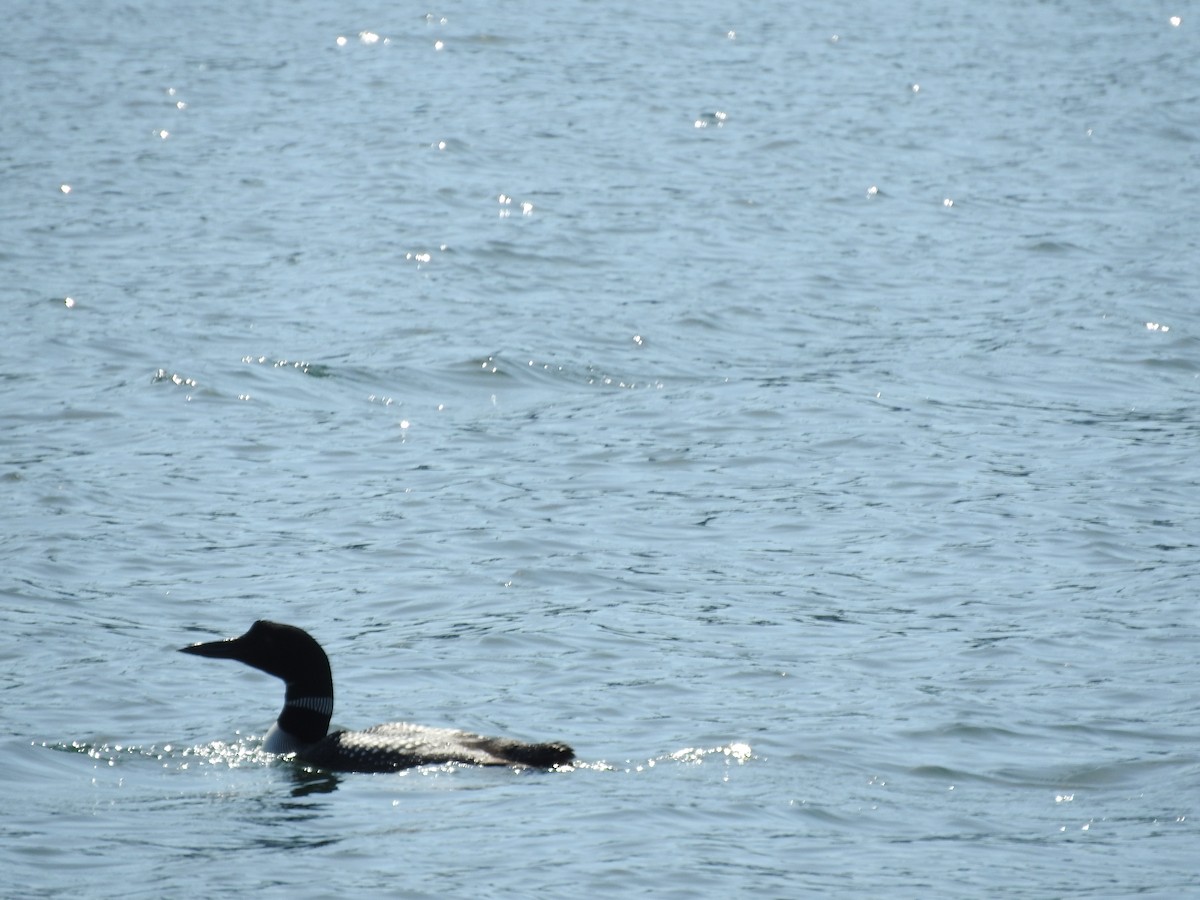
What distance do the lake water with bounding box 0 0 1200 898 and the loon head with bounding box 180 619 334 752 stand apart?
0.27 m

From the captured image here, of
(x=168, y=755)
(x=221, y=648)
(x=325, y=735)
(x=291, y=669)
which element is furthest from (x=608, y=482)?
(x=168, y=755)

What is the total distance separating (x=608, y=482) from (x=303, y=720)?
209 inches

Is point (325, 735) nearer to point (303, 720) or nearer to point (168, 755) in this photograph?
point (303, 720)

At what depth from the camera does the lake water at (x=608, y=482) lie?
29.8 feet

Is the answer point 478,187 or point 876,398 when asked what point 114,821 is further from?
point 478,187

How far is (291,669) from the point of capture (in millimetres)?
10367

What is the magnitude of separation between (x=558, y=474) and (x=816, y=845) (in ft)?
22.5

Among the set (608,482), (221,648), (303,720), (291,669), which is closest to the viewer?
(303,720)

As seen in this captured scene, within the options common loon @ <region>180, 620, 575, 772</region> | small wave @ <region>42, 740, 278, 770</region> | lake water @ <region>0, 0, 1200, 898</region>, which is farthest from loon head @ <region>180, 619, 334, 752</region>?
lake water @ <region>0, 0, 1200, 898</region>

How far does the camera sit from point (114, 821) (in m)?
8.93

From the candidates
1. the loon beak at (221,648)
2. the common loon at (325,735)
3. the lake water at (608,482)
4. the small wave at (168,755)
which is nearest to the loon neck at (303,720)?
the common loon at (325,735)

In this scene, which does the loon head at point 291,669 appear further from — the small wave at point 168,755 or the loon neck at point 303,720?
the small wave at point 168,755

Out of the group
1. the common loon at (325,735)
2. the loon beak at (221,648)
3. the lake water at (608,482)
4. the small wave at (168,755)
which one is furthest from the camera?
the loon beak at (221,648)

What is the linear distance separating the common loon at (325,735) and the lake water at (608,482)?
0.13m
